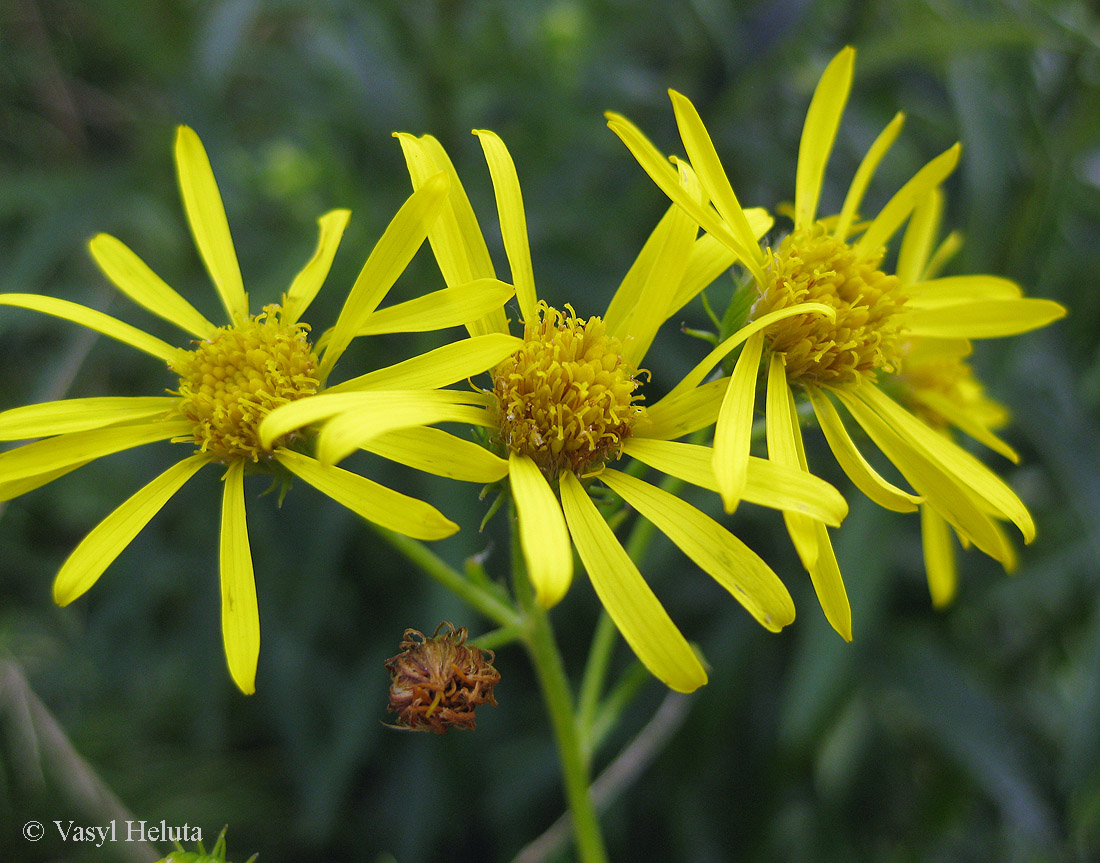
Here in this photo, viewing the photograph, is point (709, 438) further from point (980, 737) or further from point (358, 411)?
point (980, 737)

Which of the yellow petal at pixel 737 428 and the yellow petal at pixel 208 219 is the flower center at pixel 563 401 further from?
the yellow petal at pixel 208 219

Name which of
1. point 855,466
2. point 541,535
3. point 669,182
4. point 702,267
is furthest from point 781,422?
point 541,535

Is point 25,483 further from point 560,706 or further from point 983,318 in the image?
point 983,318

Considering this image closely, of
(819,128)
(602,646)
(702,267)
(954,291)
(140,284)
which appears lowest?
(602,646)

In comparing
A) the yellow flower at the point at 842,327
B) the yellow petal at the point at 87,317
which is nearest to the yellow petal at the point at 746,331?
the yellow flower at the point at 842,327

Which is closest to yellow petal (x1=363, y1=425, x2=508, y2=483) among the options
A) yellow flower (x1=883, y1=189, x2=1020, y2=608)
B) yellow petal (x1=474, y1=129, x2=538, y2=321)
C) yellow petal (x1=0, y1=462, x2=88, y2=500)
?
yellow petal (x1=474, y1=129, x2=538, y2=321)

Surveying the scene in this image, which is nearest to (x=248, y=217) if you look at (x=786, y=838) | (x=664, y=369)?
(x=664, y=369)
